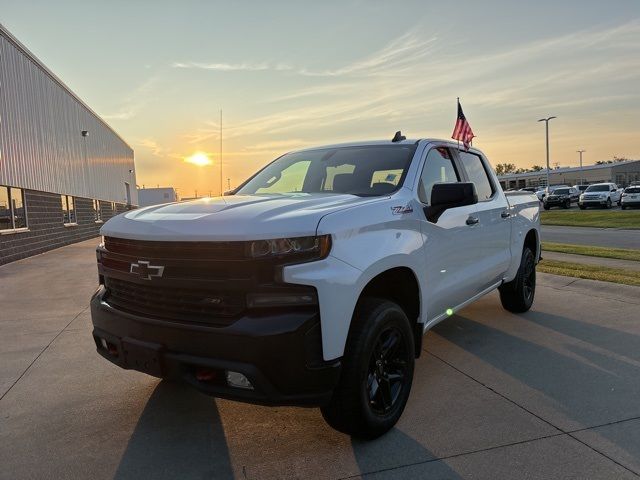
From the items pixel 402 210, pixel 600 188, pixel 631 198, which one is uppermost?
pixel 402 210

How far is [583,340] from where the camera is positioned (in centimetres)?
495

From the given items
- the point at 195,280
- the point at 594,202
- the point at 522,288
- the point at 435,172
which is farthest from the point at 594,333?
the point at 594,202

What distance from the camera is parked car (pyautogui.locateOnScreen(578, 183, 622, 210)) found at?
36.7 m

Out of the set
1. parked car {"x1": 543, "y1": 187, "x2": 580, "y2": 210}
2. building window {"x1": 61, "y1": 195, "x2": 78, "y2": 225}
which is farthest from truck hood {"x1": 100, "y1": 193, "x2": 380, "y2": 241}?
parked car {"x1": 543, "y1": 187, "x2": 580, "y2": 210}

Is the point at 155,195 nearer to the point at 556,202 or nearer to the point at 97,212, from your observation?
the point at 97,212

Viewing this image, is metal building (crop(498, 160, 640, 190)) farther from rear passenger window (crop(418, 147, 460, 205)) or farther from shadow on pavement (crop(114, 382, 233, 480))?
shadow on pavement (crop(114, 382, 233, 480))

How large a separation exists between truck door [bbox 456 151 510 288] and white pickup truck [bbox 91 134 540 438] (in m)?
0.79

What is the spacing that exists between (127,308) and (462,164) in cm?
323

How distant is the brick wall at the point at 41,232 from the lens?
516 inches

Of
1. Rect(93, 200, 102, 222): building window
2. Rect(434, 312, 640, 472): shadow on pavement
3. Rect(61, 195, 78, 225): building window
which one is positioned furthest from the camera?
Rect(93, 200, 102, 222): building window

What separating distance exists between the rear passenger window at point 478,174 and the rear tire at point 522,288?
1.14 metres

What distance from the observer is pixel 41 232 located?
52.2 feet

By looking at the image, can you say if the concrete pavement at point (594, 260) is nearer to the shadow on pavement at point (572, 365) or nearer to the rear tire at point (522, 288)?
the rear tire at point (522, 288)

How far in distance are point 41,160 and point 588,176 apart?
3697 inches
